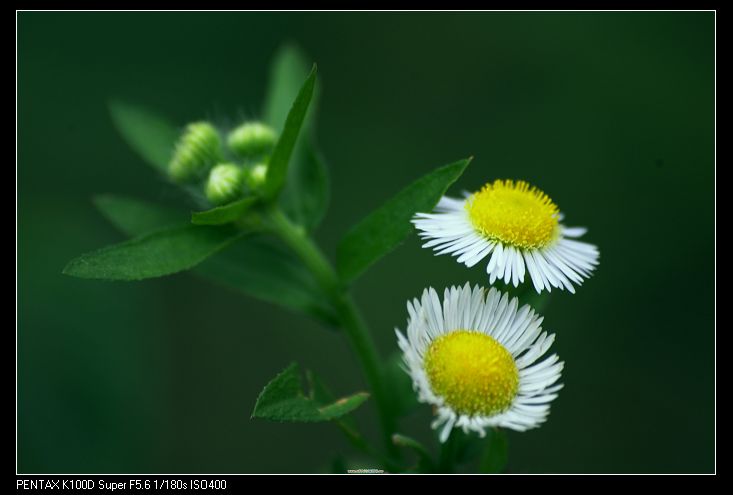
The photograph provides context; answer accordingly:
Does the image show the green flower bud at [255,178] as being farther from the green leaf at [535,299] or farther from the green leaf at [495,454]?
the green leaf at [495,454]

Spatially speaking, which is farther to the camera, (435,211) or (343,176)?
(343,176)

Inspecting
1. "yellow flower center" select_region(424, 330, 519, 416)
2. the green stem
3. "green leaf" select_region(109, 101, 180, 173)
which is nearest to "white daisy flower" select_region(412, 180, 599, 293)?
"yellow flower center" select_region(424, 330, 519, 416)

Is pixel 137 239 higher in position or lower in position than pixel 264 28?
lower

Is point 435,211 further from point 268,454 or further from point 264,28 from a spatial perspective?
point 264,28

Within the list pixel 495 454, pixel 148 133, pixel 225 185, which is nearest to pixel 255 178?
pixel 225 185

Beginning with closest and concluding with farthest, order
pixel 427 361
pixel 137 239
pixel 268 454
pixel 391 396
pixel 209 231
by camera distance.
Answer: pixel 427 361, pixel 137 239, pixel 209 231, pixel 391 396, pixel 268 454

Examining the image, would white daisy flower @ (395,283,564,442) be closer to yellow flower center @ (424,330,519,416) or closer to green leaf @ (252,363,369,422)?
yellow flower center @ (424,330,519,416)

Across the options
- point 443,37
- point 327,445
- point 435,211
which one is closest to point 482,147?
point 443,37
